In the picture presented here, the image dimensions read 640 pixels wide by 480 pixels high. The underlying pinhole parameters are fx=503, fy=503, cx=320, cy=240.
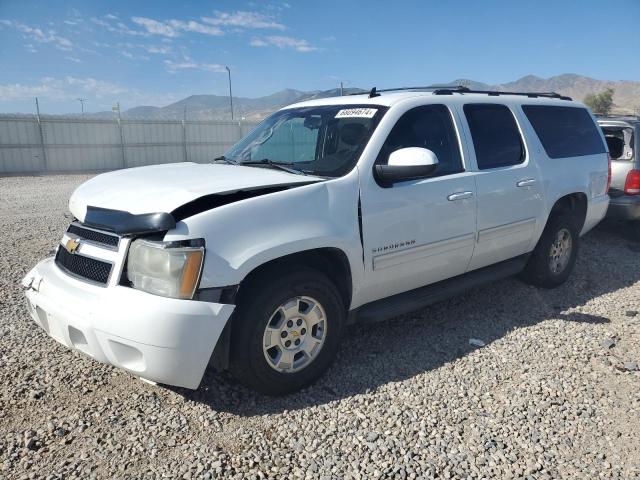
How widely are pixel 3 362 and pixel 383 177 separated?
117 inches

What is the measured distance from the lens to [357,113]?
3.77 m

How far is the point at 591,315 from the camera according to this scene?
4621mm

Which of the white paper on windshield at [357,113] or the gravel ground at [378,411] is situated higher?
the white paper on windshield at [357,113]

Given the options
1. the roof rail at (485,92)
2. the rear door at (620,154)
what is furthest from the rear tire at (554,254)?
the rear door at (620,154)

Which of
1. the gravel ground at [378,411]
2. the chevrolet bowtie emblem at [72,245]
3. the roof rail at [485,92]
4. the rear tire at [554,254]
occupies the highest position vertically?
the roof rail at [485,92]

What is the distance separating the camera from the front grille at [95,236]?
9.36 feet

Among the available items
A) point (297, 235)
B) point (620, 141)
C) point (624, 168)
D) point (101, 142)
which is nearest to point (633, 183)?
point (624, 168)

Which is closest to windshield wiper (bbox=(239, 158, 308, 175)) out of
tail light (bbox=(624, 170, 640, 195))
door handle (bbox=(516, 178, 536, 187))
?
door handle (bbox=(516, 178, 536, 187))

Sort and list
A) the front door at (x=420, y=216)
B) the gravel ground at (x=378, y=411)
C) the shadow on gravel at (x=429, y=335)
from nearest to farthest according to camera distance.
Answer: the gravel ground at (x=378, y=411) < the shadow on gravel at (x=429, y=335) < the front door at (x=420, y=216)

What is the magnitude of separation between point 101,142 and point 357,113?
2106 centimetres

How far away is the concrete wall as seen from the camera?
66.1 ft

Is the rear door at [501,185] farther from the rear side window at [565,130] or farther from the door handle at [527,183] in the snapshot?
the rear side window at [565,130]

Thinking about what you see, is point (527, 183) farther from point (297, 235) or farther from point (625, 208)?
point (625, 208)

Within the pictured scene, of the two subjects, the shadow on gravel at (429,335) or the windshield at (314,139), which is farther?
the windshield at (314,139)
